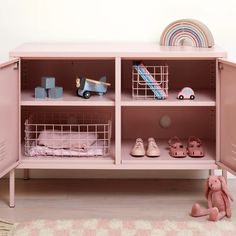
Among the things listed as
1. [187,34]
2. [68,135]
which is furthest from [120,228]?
[187,34]

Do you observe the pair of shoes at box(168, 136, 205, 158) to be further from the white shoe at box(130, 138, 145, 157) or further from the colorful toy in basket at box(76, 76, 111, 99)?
the colorful toy in basket at box(76, 76, 111, 99)

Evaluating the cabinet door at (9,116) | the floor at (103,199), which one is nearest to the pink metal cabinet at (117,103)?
the cabinet door at (9,116)

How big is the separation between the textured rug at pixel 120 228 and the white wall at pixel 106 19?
938mm

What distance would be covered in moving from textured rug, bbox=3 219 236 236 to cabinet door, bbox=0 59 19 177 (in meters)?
0.25

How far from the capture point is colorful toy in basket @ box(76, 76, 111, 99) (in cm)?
227

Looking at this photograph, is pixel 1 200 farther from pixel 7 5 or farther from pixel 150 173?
pixel 7 5

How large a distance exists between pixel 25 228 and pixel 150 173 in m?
0.88

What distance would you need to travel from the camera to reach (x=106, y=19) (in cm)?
254

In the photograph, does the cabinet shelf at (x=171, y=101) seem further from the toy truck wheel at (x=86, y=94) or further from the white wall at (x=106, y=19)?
the white wall at (x=106, y=19)

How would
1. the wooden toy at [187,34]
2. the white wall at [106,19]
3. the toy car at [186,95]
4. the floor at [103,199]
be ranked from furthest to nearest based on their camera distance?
the white wall at [106,19] → the wooden toy at [187,34] → the toy car at [186,95] → the floor at [103,199]

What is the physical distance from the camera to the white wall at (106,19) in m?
2.53

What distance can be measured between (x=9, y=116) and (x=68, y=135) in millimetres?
363

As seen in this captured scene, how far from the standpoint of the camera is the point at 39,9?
254cm

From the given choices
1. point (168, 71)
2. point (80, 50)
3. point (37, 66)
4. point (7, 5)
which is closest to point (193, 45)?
point (168, 71)
